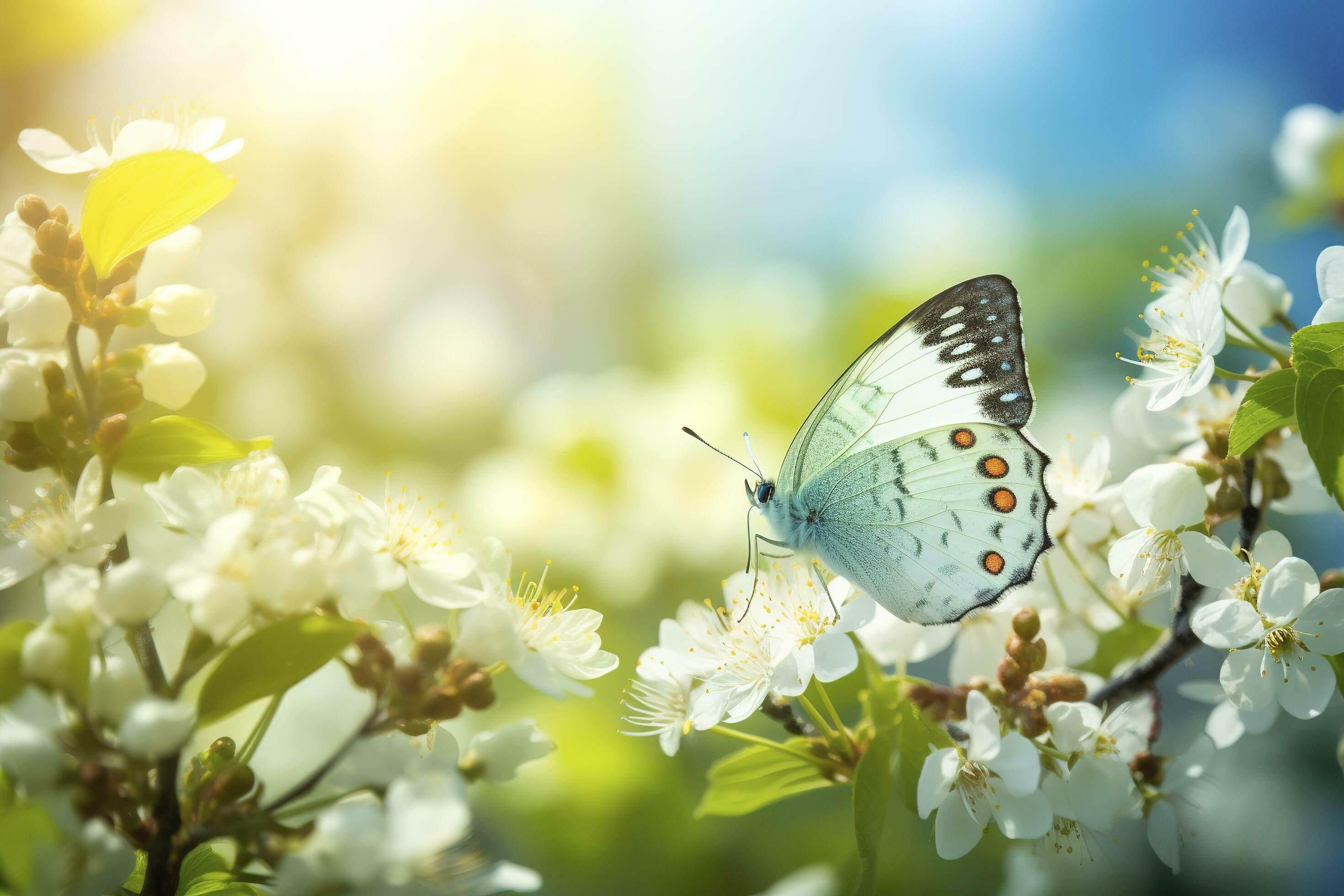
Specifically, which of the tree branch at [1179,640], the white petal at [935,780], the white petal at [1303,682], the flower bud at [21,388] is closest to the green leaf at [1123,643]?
the tree branch at [1179,640]

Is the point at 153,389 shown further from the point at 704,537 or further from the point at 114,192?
the point at 704,537

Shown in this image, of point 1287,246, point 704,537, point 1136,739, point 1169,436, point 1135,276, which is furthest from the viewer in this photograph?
point 1135,276

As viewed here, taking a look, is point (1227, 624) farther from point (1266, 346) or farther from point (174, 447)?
point (174, 447)

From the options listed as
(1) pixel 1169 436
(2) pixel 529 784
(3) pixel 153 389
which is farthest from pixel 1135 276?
(3) pixel 153 389

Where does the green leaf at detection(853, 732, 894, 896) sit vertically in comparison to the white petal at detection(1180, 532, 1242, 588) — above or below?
below

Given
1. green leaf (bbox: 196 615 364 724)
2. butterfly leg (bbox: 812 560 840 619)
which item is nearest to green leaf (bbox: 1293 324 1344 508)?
butterfly leg (bbox: 812 560 840 619)

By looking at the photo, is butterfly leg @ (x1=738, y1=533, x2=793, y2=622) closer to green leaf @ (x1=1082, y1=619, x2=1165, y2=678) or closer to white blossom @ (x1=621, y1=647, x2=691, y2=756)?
white blossom @ (x1=621, y1=647, x2=691, y2=756)
